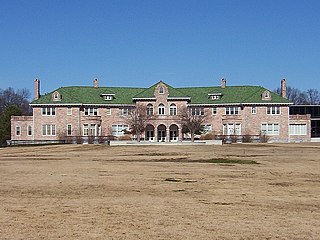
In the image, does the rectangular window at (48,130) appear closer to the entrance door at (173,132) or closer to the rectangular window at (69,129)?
the rectangular window at (69,129)

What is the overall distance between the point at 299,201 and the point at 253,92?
66.2 metres

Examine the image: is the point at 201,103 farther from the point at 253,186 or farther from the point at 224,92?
the point at 253,186

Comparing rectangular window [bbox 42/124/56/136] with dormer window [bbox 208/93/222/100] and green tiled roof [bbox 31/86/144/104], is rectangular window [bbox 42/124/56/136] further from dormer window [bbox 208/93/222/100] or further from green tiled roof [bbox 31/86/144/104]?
dormer window [bbox 208/93/222/100]

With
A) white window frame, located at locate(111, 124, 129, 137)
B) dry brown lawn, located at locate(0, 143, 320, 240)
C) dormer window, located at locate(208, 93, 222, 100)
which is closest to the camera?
dry brown lawn, located at locate(0, 143, 320, 240)

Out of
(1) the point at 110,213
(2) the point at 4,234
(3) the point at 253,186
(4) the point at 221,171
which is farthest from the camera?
(4) the point at 221,171

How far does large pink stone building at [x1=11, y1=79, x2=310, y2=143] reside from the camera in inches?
2953

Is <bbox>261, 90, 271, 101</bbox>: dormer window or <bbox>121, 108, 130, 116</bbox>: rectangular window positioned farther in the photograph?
<bbox>121, 108, 130, 116</bbox>: rectangular window

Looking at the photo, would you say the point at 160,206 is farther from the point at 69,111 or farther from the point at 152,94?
the point at 69,111

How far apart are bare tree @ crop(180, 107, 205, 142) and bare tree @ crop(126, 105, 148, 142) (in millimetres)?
6341

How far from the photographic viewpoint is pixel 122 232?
32.6 feet

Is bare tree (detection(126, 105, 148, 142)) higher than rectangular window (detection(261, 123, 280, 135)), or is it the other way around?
bare tree (detection(126, 105, 148, 142))

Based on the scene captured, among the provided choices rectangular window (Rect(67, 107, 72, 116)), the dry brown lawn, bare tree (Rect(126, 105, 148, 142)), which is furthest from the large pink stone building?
the dry brown lawn

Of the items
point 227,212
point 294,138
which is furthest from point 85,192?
point 294,138

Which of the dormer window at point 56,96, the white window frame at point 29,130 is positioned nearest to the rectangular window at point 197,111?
the dormer window at point 56,96
